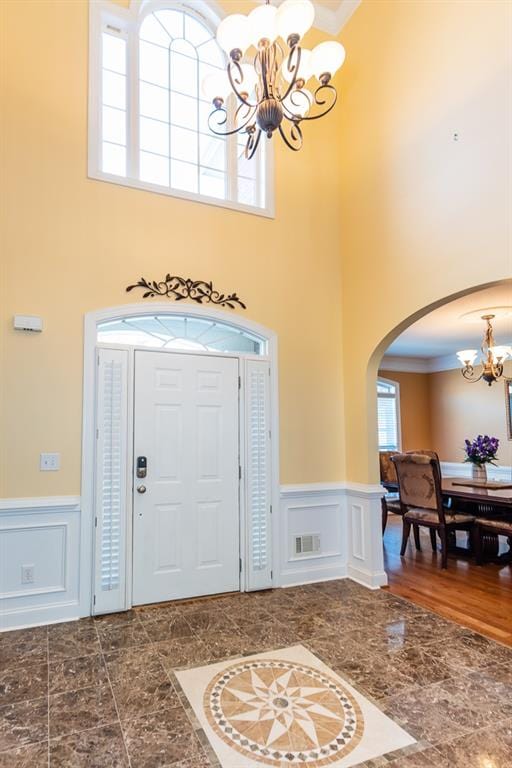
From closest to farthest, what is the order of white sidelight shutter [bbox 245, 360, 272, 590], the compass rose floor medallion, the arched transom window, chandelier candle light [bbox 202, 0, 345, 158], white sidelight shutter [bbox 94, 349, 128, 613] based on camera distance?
the compass rose floor medallion
chandelier candle light [bbox 202, 0, 345, 158]
white sidelight shutter [bbox 94, 349, 128, 613]
the arched transom window
white sidelight shutter [bbox 245, 360, 272, 590]

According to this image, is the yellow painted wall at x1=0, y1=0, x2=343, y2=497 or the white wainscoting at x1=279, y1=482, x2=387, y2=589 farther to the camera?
the white wainscoting at x1=279, y1=482, x2=387, y2=589

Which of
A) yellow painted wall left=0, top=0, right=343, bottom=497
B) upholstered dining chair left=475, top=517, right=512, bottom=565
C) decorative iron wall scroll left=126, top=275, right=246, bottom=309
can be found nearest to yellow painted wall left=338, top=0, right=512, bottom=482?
yellow painted wall left=0, top=0, right=343, bottom=497

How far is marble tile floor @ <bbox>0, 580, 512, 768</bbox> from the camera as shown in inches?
80.9

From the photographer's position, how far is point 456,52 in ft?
11.6

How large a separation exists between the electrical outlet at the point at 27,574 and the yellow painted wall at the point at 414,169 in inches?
112

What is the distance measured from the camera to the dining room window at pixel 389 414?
9555 mm

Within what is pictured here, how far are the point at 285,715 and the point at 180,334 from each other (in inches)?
112

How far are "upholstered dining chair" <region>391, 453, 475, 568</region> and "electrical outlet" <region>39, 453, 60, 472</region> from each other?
11.8 ft

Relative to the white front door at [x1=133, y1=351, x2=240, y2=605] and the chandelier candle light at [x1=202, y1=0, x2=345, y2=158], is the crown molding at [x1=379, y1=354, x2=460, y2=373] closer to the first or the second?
the white front door at [x1=133, y1=351, x2=240, y2=605]

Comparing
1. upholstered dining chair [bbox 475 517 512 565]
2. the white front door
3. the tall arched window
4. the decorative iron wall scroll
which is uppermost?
the tall arched window

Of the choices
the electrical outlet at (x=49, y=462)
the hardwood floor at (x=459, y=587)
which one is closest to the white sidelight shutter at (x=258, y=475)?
the hardwood floor at (x=459, y=587)

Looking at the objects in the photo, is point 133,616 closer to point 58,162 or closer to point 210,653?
point 210,653

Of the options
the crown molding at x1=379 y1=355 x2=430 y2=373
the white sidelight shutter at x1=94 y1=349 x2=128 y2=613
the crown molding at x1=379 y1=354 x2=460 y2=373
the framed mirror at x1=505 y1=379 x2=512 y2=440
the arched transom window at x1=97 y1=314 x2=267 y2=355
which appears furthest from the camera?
the crown molding at x1=379 y1=355 x2=430 y2=373

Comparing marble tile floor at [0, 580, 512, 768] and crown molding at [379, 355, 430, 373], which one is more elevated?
crown molding at [379, 355, 430, 373]
